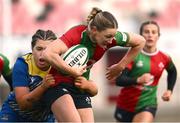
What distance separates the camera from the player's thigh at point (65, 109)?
6.43 metres

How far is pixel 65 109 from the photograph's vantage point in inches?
254

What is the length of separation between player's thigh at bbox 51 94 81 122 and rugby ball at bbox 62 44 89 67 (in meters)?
0.29

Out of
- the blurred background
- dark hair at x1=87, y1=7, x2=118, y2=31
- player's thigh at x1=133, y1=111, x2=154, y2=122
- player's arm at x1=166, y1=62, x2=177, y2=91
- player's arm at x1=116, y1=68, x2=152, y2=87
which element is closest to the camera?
dark hair at x1=87, y1=7, x2=118, y2=31

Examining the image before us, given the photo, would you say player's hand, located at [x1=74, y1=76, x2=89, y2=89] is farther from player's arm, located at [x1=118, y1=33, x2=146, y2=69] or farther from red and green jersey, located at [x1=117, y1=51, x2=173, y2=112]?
red and green jersey, located at [x1=117, y1=51, x2=173, y2=112]

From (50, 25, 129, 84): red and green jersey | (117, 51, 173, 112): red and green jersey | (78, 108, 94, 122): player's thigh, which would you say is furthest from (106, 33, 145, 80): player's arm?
(117, 51, 173, 112): red and green jersey

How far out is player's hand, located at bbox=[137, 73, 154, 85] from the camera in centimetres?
901

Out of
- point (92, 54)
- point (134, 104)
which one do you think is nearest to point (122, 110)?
point (134, 104)

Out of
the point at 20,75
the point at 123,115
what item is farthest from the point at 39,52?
the point at 123,115

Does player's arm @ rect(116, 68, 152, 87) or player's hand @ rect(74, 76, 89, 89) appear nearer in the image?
player's hand @ rect(74, 76, 89, 89)

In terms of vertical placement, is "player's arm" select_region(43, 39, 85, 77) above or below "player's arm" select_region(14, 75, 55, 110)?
above

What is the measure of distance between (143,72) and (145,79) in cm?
25

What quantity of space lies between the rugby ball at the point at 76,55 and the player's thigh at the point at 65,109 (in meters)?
0.29

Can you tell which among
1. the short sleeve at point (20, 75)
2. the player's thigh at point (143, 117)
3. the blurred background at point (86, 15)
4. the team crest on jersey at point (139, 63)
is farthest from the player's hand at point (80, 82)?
the blurred background at point (86, 15)

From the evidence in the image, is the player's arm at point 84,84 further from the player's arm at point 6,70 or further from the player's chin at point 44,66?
the player's arm at point 6,70
